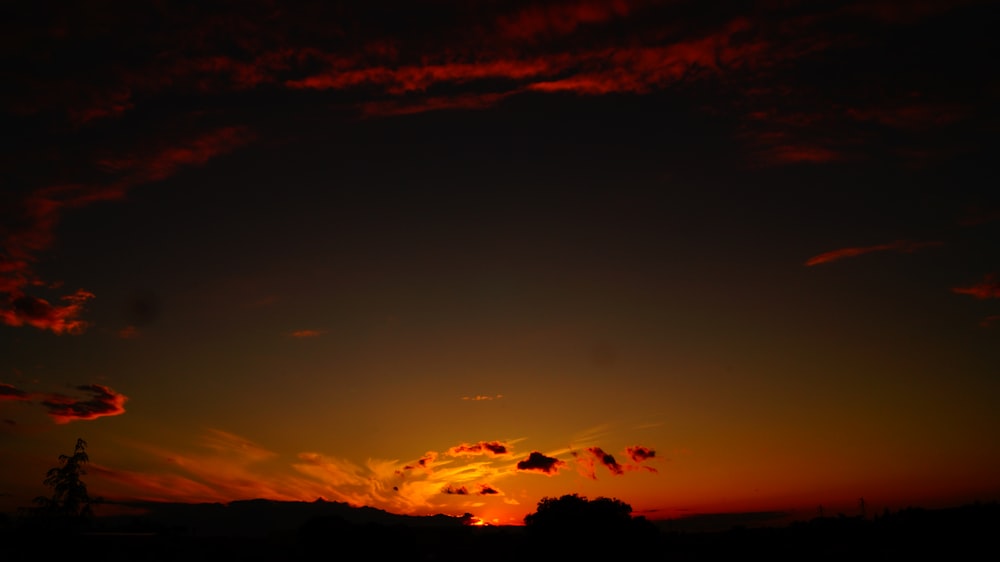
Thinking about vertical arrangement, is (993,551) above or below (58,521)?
below

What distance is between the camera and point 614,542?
7200 cm

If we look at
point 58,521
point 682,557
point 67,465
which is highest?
point 67,465

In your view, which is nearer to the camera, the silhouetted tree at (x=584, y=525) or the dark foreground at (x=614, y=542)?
the dark foreground at (x=614, y=542)

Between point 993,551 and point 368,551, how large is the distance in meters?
53.0

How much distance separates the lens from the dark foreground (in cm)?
5738

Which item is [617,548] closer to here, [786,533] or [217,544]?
[786,533]

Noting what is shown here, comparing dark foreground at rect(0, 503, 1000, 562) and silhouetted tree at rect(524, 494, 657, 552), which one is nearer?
dark foreground at rect(0, 503, 1000, 562)

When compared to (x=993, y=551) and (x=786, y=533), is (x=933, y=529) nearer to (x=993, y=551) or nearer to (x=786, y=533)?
(x=993, y=551)

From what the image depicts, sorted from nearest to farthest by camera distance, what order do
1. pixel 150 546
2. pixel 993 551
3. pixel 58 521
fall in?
1. pixel 993 551
2. pixel 58 521
3. pixel 150 546

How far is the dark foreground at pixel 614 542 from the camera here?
57375 mm

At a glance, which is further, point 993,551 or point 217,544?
point 217,544

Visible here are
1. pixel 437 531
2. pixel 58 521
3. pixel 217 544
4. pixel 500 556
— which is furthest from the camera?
pixel 437 531

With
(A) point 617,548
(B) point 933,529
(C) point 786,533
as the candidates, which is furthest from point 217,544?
(B) point 933,529

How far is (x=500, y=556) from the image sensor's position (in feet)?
296
